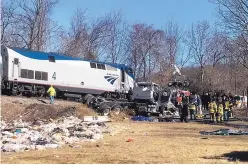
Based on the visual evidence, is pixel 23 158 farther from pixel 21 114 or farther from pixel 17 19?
pixel 17 19

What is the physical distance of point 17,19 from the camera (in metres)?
47.1

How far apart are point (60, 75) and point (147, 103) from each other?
7.29 metres

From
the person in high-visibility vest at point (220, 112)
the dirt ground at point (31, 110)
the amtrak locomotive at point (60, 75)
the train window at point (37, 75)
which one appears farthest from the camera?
the train window at point (37, 75)

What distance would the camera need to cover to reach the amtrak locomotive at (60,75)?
2897cm

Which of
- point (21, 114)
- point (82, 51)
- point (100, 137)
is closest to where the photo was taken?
point (100, 137)

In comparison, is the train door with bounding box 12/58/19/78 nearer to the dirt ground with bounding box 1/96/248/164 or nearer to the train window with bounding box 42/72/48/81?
the train window with bounding box 42/72/48/81

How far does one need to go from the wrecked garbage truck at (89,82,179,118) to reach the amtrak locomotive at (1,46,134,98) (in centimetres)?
353

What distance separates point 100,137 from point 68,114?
28.3 feet

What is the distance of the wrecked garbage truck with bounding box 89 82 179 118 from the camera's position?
29425mm

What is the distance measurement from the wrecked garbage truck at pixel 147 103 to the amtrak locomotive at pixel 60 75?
3531mm

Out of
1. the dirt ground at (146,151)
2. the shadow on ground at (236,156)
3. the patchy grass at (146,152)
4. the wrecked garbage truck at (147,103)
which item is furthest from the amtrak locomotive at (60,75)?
the shadow on ground at (236,156)

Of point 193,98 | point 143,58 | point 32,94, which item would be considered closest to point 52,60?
point 32,94

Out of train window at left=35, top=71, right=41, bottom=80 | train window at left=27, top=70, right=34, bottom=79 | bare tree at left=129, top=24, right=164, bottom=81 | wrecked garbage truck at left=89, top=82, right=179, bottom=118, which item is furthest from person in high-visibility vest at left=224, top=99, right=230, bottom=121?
bare tree at left=129, top=24, right=164, bottom=81

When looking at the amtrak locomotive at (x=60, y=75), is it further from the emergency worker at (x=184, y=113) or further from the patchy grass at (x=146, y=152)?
the patchy grass at (x=146, y=152)
